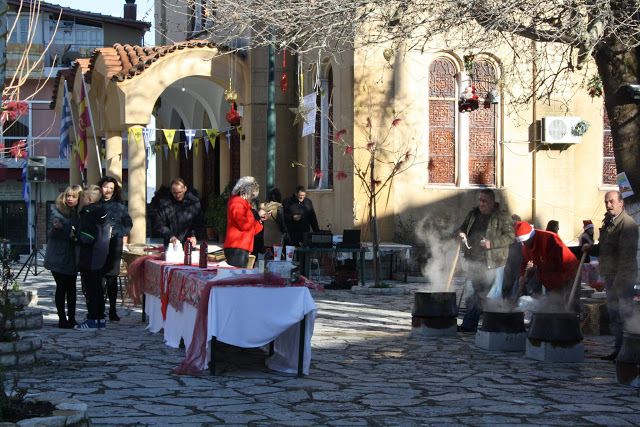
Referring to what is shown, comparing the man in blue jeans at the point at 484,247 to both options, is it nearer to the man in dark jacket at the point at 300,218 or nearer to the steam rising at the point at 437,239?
the man in dark jacket at the point at 300,218

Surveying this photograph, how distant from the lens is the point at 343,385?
8055mm

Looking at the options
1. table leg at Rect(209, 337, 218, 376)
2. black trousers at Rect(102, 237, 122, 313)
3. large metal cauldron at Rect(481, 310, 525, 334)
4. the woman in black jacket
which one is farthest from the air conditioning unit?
table leg at Rect(209, 337, 218, 376)

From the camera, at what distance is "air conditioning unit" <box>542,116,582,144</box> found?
1895cm

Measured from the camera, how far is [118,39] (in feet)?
140

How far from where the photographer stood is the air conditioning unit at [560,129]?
19.0 meters

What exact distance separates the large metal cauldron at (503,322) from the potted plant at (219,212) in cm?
1379

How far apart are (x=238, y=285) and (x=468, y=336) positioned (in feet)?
12.9

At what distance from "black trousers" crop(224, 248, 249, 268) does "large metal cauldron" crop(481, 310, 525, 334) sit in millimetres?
3165

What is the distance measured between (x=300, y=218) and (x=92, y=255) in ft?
21.9

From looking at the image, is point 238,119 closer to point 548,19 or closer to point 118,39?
point 548,19

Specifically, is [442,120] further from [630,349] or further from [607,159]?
[630,349]

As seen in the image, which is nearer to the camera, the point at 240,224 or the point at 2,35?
the point at 2,35

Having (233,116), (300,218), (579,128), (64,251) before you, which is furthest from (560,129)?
(64,251)

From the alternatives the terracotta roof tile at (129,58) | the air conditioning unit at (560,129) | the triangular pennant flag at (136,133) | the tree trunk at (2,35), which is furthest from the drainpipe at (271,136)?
the tree trunk at (2,35)
